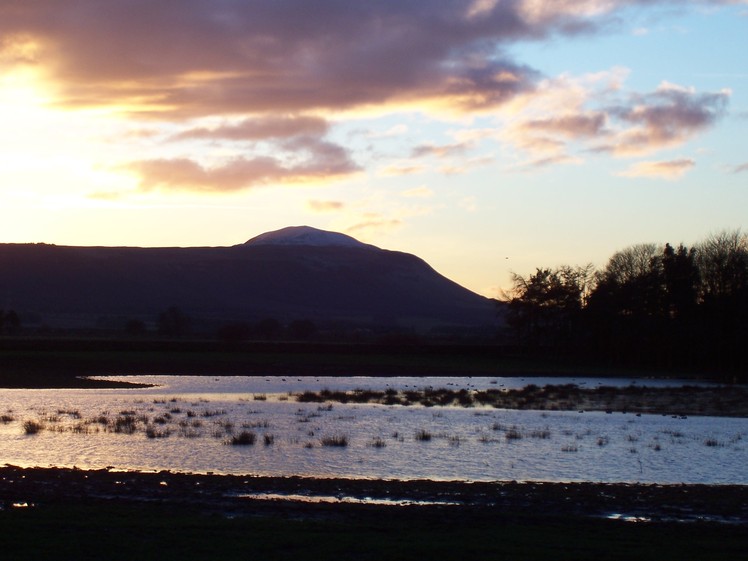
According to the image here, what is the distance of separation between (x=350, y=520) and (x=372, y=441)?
14027mm

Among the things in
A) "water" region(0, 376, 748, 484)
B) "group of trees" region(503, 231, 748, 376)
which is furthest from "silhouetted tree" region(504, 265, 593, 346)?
"water" region(0, 376, 748, 484)

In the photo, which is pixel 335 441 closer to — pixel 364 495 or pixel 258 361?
pixel 364 495

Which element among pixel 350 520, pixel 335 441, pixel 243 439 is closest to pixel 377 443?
pixel 335 441

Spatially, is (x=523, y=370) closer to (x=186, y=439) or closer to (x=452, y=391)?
(x=452, y=391)

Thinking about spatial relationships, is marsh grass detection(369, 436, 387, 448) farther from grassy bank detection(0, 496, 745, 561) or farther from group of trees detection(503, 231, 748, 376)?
group of trees detection(503, 231, 748, 376)

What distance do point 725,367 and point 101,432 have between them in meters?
82.1

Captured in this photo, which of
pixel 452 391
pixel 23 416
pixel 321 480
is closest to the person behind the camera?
pixel 321 480

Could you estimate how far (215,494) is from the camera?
63.7 ft

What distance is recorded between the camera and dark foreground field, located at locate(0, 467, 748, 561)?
1387cm

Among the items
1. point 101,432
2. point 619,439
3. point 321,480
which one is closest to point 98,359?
point 101,432

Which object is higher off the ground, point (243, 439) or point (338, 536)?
point (338, 536)

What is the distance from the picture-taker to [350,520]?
16.7m

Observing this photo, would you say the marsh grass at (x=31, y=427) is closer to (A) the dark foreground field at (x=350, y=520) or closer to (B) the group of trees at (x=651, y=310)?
(A) the dark foreground field at (x=350, y=520)

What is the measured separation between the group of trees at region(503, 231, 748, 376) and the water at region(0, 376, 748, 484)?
196 feet
